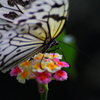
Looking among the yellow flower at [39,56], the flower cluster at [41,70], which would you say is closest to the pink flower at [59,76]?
the flower cluster at [41,70]

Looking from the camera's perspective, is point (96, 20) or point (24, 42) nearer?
point (24, 42)

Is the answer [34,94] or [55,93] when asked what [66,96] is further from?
[34,94]

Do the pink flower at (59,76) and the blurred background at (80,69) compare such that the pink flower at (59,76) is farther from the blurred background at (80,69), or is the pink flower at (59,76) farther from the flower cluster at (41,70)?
the blurred background at (80,69)

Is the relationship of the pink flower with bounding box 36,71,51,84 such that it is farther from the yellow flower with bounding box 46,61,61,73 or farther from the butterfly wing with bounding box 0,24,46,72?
the butterfly wing with bounding box 0,24,46,72

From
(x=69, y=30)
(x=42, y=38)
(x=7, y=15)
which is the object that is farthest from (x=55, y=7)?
(x=69, y=30)

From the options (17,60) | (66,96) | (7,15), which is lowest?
(66,96)

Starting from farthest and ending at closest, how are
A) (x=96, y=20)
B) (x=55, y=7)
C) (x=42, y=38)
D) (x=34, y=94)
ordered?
(x=96, y=20) < (x=34, y=94) < (x=42, y=38) < (x=55, y=7)
